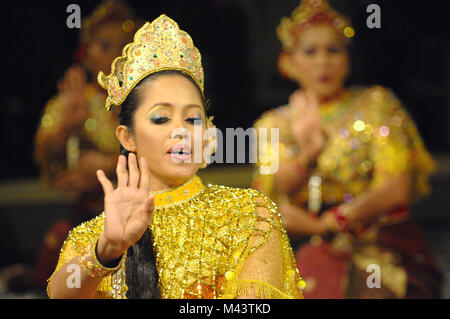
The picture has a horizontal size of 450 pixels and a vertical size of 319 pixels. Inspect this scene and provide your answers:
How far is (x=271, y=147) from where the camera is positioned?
3.18m

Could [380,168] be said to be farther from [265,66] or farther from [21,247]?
[21,247]

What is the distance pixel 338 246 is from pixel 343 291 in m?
0.23

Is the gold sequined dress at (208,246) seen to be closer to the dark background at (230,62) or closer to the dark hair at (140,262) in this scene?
the dark hair at (140,262)

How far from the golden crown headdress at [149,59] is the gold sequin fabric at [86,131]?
1.74 meters

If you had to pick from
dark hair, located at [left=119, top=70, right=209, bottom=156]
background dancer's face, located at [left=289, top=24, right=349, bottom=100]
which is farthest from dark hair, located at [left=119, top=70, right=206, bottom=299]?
background dancer's face, located at [left=289, top=24, right=349, bottom=100]

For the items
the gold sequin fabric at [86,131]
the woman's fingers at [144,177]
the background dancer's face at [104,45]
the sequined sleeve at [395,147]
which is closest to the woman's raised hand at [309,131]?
the sequined sleeve at [395,147]

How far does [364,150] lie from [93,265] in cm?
188

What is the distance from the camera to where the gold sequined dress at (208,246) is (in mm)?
1577

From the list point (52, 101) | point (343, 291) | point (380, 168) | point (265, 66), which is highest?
point (265, 66)

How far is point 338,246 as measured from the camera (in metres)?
3.02

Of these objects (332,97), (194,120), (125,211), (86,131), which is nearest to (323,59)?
(332,97)
